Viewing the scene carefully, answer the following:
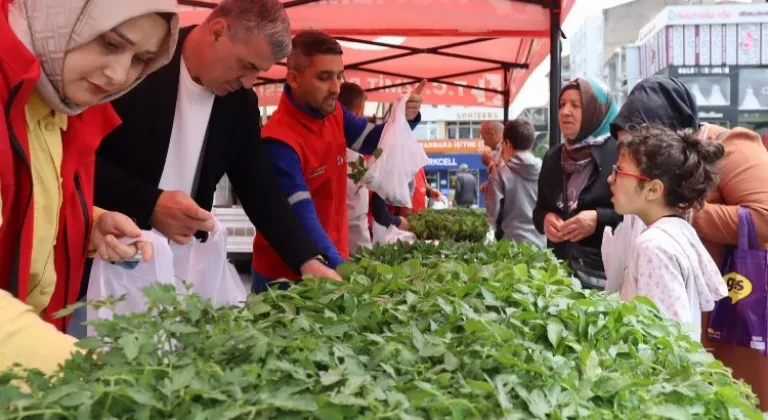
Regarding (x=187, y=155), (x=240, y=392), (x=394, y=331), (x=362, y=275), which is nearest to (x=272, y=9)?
(x=187, y=155)

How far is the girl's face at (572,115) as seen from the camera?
3496 mm

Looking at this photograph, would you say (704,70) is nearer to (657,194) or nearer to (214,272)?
(657,194)

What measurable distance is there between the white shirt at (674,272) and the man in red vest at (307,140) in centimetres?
105

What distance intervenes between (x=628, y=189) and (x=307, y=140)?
48.0 inches

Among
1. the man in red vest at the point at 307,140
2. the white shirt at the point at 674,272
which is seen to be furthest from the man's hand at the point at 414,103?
the white shirt at the point at 674,272

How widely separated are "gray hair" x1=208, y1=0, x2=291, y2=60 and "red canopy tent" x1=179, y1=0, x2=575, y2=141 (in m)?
2.38

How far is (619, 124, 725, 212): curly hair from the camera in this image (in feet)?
9.34

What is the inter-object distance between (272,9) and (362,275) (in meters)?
0.88

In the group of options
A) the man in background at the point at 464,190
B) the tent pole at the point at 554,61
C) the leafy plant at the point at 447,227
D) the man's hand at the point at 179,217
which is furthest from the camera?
Result: the man in background at the point at 464,190

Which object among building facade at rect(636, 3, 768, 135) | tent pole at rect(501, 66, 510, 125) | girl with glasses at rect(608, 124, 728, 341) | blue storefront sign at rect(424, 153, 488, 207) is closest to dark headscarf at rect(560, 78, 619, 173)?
girl with glasses at rect(608, 124, 728, 341)

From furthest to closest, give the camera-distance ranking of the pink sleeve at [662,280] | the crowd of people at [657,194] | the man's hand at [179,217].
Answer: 1. the crowd of people at [657,194]
2. the pink sleeve at [662,280]
3. the man's hand at [179,217]

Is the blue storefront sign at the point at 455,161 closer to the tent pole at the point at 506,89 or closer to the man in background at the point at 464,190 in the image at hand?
the man in background at the point at 464,190

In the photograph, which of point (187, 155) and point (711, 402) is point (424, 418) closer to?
point (711, 402)

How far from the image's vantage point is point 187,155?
246cm
